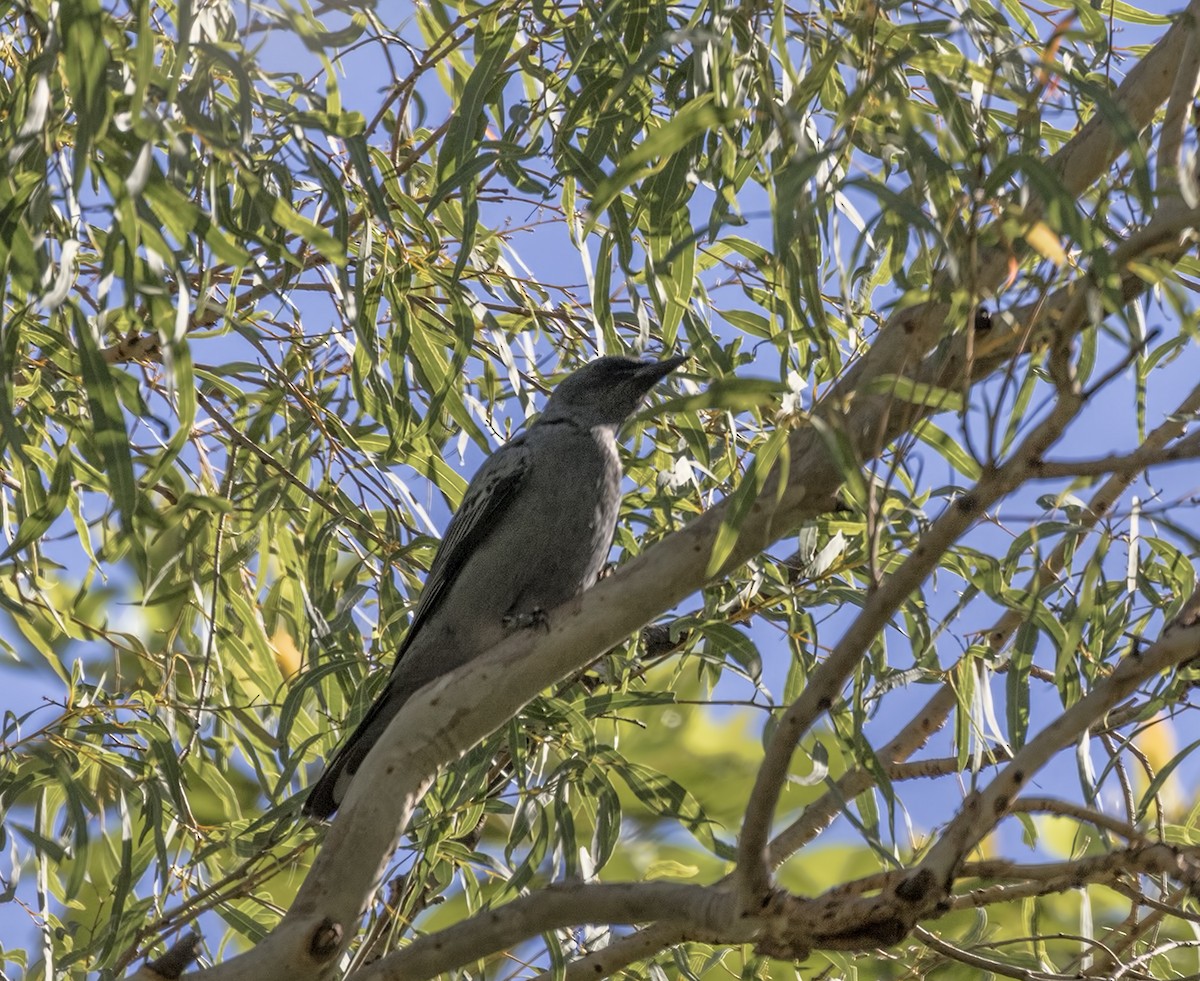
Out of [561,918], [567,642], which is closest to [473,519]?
[567,642]

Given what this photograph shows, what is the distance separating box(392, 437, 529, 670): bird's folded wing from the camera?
3.51m

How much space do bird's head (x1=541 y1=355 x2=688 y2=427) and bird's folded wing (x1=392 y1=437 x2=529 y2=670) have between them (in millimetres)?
164

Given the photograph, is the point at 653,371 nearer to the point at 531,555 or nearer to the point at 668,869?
the point at 531,555

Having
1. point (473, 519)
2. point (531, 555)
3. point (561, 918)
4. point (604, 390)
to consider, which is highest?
point (604, 390)

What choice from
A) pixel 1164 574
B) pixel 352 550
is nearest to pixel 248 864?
pixel 352 550

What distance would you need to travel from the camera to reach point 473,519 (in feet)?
12.0

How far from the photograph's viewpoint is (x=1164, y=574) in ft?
9.96

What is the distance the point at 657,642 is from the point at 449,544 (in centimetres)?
59

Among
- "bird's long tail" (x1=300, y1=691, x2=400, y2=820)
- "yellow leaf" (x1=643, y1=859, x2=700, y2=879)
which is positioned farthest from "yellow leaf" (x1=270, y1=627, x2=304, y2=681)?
"yellow leaf" (x1=643, y1=859, x2=700, y2=879)

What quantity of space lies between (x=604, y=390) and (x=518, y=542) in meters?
0.56

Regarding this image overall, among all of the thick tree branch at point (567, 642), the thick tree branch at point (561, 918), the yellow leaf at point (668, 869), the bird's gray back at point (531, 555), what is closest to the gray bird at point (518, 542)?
the bird's gray back at point (531, 555)

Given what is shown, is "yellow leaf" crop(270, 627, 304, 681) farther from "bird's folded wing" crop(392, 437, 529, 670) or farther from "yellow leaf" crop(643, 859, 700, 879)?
"yellow leaf" crop(643, 859, 700, 879)

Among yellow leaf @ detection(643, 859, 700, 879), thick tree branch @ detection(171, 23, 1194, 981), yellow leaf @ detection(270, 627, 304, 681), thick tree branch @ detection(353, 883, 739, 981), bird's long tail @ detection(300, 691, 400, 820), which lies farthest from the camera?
yellow leaf @ detection(270, 627, 304, 681)

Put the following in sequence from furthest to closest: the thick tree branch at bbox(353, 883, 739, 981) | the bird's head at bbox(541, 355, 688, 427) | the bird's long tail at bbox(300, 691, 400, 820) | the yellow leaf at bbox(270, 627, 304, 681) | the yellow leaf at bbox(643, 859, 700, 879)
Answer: the yellow leaf at bbox(270, 627, 304, 681)
the bird's head at bbox(541, 355, 688, 427)
the yellow leaf at bbox(643, 859, 700, 879)
the bird's long tail at bbox(300, 691, 400, 820)
the thick tree branch at bbox(353, 883, 739, 981)
